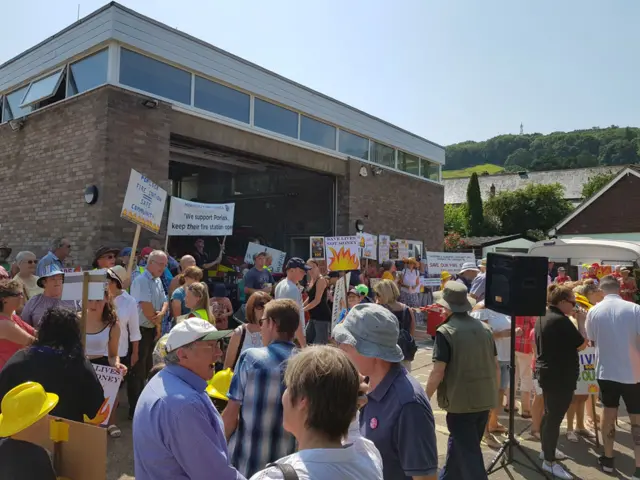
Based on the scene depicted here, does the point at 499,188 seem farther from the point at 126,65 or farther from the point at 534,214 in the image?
the point at 126,65

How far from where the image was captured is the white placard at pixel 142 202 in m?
6.65

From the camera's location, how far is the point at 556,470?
433cm

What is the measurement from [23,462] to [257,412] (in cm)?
111

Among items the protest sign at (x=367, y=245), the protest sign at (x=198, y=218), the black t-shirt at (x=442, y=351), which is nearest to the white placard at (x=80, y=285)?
the black t-shirt at (x=442, y=351)

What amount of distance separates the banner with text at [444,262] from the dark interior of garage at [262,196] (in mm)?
3513

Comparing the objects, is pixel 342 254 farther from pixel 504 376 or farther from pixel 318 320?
pixel 504 376

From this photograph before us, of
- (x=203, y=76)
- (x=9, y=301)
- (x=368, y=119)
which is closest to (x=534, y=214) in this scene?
(x=368, y=119)

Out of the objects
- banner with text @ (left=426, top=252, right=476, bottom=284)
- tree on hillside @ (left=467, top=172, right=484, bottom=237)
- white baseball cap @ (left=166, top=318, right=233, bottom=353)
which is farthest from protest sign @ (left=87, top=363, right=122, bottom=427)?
tree on hillside @ (left=467, top=172, right=484, bottom=237)

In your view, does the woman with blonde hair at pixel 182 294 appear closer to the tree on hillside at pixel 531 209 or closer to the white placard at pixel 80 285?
the white placard at pixel 80 285

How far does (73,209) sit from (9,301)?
19.9 ft

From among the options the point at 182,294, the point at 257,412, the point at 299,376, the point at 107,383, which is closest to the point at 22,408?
the point at 257,412

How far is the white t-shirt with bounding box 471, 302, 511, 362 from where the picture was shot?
552cm

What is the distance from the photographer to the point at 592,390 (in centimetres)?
523

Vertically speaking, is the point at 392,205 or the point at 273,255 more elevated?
the point at 392,205
